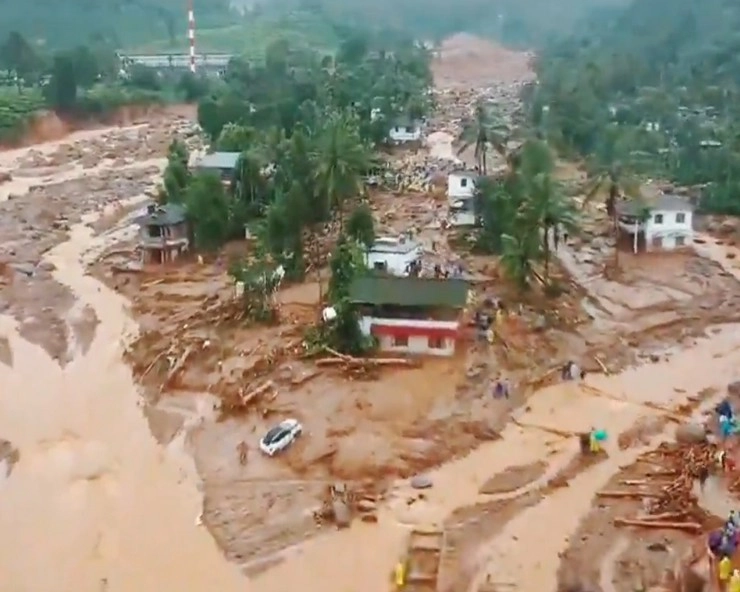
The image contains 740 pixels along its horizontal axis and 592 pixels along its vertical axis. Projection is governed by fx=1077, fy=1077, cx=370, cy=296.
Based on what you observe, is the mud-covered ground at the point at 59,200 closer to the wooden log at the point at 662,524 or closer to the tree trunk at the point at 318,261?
the tree trunk at the point at 318,261

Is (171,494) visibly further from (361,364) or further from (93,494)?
(361,364)

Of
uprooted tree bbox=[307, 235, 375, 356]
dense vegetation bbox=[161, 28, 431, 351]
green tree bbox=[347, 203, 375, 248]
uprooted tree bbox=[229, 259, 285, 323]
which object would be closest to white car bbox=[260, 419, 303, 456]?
uprooted tree bbox=[307, 235, 375, 356]

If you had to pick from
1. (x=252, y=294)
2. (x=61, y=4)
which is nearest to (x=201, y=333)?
(x=252, y=294)

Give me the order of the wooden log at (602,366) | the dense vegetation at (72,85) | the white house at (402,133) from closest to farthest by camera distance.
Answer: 1. the wooden log at (602,366)
2. the white house at (402,133)
3. the dense vegetation at (72,85)

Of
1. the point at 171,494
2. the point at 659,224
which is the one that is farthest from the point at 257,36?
the point at 171,494

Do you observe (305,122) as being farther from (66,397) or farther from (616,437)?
(616,437)

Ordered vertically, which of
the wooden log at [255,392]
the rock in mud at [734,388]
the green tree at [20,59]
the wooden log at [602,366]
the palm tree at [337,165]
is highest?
the green tree at [20,59]

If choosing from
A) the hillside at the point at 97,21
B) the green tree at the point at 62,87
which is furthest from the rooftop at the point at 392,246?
the hillside at the point at 97,21
